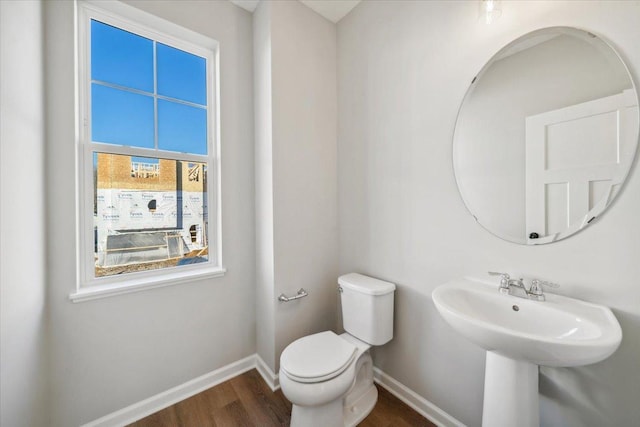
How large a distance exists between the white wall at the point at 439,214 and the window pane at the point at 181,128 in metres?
1.05

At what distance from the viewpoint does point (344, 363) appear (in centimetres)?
126

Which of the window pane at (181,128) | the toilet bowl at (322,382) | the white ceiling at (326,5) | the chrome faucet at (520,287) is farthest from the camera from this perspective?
the white ceiling at (326,5)

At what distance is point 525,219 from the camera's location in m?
1.07

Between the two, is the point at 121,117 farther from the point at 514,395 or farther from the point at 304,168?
the point at 514,395

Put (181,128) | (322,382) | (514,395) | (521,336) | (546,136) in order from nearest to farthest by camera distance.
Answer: (521,336) → (514,395) → (546,136) → (322,382) → (181,128)

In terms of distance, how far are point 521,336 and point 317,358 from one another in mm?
927

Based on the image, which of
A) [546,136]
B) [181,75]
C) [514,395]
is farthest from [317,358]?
[181,75]

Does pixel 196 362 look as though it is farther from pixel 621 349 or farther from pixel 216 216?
pixel 621 349

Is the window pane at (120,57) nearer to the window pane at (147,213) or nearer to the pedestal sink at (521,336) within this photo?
the window pane at (147,213)

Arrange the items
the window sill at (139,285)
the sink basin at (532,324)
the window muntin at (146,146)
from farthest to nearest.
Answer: the window muntin at (146,146) < the window sill at (139,285) < the sink basin at (532,324)

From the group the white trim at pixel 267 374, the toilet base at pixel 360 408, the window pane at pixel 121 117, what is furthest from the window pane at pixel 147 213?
the toilet base at pixel 360 408

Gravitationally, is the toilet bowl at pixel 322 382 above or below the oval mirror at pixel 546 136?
below

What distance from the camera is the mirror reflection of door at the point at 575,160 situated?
858 millimetres

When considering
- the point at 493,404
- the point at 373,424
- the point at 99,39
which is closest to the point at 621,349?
the point at 493,404
